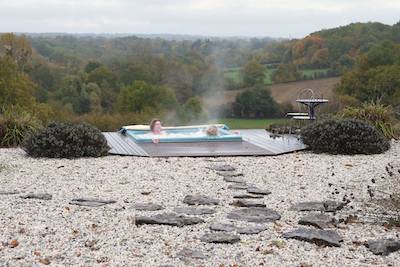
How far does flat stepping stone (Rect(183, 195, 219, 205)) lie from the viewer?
510cm

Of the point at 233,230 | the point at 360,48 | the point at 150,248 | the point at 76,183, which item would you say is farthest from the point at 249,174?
the point at 360,48

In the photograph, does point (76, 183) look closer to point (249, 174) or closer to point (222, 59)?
point (249, 174)

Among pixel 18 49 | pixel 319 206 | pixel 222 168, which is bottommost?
pixel 222 168

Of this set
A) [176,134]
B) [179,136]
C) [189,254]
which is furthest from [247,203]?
[176,134]

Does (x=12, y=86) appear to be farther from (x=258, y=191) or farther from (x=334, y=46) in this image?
(x=258, y=191)

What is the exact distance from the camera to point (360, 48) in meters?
22.1

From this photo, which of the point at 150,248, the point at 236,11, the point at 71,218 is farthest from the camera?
the point at 236,11

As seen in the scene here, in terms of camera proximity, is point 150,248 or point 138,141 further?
point 138,141

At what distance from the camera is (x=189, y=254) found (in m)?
3.64

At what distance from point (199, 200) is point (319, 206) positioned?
1.05m

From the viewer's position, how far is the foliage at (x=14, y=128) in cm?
885

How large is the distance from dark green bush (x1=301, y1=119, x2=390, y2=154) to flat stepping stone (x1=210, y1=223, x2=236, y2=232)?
4.14 m

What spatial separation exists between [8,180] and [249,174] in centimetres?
266

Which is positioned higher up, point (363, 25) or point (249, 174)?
point (363, 25)
